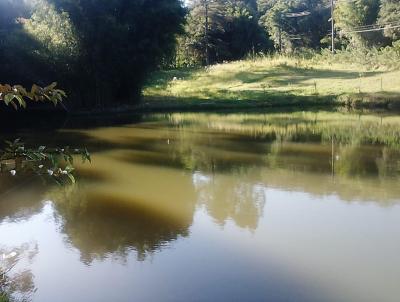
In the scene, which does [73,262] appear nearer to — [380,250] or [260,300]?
[260,300]

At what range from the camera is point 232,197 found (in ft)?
23.7

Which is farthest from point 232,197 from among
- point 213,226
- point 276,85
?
point 276,85

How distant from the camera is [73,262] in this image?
501 centimetres

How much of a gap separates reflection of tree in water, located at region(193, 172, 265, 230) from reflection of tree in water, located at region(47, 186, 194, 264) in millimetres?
467

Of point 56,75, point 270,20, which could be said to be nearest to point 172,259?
point 56,75

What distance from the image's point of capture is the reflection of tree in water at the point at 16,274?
14.0 ft

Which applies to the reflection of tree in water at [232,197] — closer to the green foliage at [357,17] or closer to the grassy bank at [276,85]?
the grassy bank at [276,85]

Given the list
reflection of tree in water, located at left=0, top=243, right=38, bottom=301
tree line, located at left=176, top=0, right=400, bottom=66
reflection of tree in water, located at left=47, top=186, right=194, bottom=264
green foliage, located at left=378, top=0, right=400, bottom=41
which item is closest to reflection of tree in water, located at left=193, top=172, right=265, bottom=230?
reflection of tree in water, located at left=47, top=186, right=194, bottom=264

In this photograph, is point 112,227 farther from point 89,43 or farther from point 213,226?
point 89,43

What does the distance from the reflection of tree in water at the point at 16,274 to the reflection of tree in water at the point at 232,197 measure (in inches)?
85.4

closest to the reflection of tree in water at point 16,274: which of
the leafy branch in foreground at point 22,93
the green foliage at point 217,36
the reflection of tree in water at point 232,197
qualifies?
the reflection of tree in water at point 232,197

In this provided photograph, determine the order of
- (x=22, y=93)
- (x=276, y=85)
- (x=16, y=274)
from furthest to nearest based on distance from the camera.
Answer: (x=276, y=85), (x=16, y=274), (x=22, y=93)

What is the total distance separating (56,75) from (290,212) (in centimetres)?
1315

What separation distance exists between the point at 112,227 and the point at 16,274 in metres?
1.44
